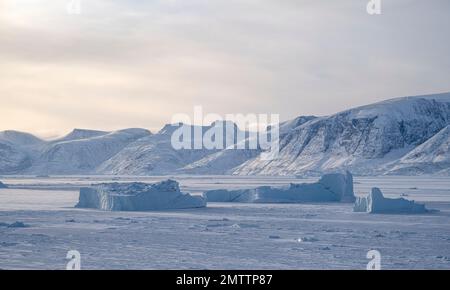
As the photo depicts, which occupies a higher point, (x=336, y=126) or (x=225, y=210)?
(x=336, y=126)

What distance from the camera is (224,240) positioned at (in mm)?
17828

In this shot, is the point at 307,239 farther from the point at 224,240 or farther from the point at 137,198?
the point at 137,198

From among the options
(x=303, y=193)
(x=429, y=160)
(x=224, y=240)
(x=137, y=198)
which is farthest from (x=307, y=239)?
(x=429, y=160)

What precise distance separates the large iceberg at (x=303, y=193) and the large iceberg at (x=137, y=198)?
570 cm

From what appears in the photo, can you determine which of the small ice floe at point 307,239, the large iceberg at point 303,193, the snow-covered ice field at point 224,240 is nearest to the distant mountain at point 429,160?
the large iceberg at point 303,193

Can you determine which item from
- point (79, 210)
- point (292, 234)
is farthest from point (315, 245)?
point (79, 210)

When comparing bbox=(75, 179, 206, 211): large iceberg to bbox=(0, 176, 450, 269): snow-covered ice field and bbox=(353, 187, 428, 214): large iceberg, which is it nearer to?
bbox=(0, 176, 450, 269): snow-covered ice field

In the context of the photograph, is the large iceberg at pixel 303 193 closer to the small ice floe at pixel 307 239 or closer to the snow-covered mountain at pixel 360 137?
the small ice floe at pixel 307 239

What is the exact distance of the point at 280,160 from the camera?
167m

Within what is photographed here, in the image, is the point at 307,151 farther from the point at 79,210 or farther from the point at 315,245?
the point at 315,245

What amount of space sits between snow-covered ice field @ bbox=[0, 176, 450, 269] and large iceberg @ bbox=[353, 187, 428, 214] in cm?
111

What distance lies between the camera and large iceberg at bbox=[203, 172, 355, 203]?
37.0m
